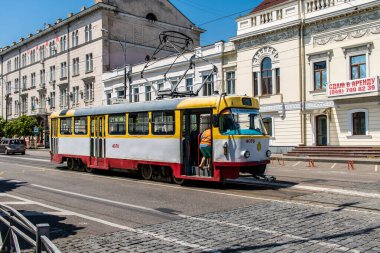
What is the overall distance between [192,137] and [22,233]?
912 cm

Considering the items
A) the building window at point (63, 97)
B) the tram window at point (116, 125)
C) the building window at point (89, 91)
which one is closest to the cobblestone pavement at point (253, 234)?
the tram window at point (116, 125)

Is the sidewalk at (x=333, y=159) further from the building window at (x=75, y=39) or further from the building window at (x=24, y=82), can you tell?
the building window at (x=24, y=82)

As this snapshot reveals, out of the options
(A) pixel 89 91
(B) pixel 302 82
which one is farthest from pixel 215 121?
(A) pixel 89 91

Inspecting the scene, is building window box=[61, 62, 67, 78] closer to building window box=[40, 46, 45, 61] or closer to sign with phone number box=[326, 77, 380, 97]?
building window box=[40, 46, 45, 61]

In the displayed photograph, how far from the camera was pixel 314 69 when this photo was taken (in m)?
30.1

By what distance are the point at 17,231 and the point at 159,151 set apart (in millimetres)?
9530

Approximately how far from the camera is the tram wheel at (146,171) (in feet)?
50.1

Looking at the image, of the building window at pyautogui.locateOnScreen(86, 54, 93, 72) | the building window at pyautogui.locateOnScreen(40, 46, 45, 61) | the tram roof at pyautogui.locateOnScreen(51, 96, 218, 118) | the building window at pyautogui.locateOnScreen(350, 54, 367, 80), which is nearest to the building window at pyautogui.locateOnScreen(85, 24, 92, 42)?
the building window at pyautogui.locateOnScreen(86, 54, 93, 72)

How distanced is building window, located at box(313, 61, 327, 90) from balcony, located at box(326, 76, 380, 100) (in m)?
1.29

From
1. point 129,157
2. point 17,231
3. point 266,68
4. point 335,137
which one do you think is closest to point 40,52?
point 266,68

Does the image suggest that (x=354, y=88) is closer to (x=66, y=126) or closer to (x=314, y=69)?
(x=314, y=69)

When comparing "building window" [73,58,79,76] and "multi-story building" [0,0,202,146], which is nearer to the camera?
"multi-story building" [0,0,202,146]

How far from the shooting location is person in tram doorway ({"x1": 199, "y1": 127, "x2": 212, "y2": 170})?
12.9m

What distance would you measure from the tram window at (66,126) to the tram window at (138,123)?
16.7ft
